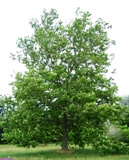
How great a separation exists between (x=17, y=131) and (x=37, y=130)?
2304 mm

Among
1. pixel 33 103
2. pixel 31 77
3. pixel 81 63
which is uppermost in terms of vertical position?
pixel 81 63

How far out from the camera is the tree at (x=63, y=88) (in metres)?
29.7

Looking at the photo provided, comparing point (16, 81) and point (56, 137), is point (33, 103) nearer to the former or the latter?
point (16, 81)

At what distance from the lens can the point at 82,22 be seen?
112 feet

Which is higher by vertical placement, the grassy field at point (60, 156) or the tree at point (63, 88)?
the tree at point (63, 88)

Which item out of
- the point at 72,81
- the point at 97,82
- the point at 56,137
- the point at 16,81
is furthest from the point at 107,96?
the point at 16,81

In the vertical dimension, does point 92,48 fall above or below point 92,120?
above

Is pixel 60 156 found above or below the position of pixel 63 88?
below

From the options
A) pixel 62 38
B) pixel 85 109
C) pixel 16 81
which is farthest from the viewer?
pixel 62 38

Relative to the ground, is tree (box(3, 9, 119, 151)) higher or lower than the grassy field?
higher

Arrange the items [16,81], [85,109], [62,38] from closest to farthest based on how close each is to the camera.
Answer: [85,109]
[16,81]
[62,38]

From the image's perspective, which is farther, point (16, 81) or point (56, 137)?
point (56, 137)

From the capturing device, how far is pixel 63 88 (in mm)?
31047

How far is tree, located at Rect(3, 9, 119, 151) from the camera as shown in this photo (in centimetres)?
2969
